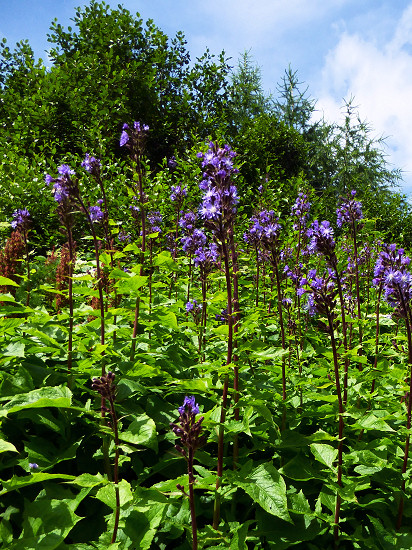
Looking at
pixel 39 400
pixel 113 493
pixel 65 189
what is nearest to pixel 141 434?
pixel 113 493

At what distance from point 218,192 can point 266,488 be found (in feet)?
5.05

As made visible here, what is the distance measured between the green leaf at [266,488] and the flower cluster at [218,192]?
4.20 feet

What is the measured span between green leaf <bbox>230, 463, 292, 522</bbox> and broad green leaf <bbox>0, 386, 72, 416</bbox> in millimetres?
920

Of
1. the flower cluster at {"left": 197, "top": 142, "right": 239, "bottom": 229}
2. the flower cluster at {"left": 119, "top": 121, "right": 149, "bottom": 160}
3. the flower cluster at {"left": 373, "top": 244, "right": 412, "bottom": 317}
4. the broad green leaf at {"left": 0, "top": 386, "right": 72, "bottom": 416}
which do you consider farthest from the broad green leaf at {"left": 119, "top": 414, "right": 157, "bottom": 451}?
the flower cluster at {"left": 119, "top": 121, "right": 149, "bottom": 160}

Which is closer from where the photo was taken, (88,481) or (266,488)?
(88,481)

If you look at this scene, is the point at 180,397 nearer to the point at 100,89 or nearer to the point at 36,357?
the point at 36,357

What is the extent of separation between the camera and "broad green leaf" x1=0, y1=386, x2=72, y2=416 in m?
1.89

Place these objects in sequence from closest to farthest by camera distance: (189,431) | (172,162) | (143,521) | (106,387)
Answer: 1. (189,431)
2. (106,387)
3. (143,521)
4. (172,162)

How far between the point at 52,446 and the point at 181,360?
102cm

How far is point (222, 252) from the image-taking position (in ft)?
7.30

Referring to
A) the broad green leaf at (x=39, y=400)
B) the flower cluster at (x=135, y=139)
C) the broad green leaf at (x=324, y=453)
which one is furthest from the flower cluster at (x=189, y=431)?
the flower cluster at (x=135, y=139)

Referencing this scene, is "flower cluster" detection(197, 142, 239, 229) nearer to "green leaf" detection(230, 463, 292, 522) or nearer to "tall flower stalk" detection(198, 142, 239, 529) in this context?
"tall flower stalk" detection(198, 142, 239, 529)

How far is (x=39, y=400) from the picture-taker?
188 centimetres

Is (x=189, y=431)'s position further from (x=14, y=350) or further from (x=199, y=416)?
(x=14, y=350)
